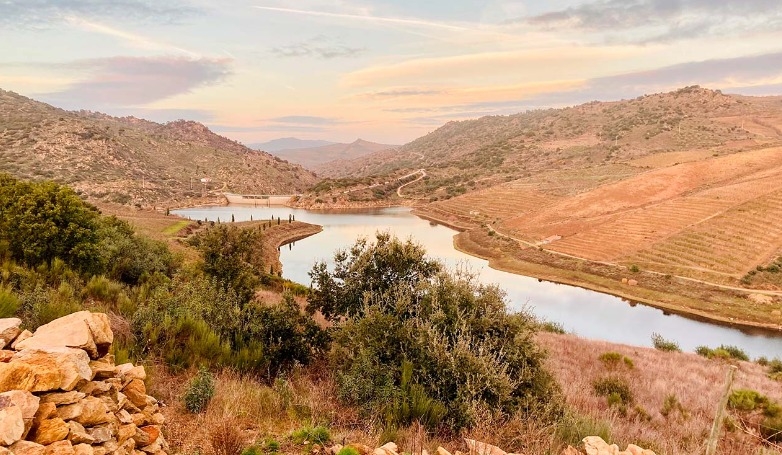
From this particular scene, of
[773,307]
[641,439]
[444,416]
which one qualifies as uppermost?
[444,416]

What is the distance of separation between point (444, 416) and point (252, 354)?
3868mm

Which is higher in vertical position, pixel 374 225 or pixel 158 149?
pixel 158 149

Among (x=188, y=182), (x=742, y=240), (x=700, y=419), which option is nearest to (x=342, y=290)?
(x=700, y=419)

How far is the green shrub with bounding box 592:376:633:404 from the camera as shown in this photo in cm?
1095

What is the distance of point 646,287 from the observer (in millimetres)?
37344

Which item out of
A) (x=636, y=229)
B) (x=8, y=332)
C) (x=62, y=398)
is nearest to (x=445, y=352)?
(x=62, y=398)

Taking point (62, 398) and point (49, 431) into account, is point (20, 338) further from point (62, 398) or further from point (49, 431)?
point (49, 431)

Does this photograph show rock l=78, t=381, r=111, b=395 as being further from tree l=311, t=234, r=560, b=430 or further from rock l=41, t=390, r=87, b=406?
tree l=311, t=234, r=560, b=430

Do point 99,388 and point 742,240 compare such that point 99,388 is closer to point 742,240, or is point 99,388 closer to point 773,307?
point 773,307

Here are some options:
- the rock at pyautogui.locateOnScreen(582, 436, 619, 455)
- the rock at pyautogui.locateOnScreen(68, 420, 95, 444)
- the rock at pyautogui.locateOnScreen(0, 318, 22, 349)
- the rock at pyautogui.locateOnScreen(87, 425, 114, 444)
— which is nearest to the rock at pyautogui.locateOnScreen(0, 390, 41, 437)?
the rock at pyautogui.locateOnScreen(68, 420, 95, 444)

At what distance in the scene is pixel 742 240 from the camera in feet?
134

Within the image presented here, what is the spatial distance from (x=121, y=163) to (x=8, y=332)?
97.6m

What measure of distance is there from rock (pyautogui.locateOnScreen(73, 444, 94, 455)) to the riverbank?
37862 millimetres

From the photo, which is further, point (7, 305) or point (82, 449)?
point (7, 305)
